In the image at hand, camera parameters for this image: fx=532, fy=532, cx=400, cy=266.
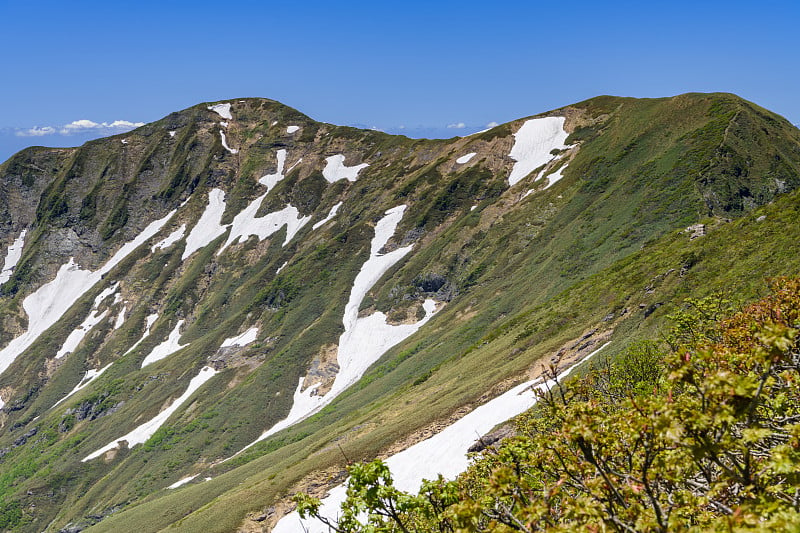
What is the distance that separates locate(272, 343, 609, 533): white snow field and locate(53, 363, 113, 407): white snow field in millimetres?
138283

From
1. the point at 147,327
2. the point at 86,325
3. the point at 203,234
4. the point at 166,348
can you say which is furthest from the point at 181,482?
the point at 203,234

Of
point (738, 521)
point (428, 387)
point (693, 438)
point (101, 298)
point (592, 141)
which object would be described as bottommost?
point (428, 387)

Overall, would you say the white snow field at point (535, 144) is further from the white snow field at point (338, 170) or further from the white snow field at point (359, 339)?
the white snow field at point (338, 170)

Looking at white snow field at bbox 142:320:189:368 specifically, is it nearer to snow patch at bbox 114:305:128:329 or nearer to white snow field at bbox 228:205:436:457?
snow patch at bbox 114:305:128:329

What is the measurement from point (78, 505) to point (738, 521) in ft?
417

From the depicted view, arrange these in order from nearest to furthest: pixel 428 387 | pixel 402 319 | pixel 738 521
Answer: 1. pixel 738 521
2. pixel 428 387
3. pixel 402 319

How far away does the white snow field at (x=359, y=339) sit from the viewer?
107m

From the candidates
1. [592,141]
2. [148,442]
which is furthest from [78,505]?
[592,141]

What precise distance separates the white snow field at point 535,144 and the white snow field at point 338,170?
58.8m

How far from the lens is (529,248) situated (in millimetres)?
108750

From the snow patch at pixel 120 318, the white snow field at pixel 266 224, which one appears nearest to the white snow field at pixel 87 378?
the snow patch at pixel 120 318

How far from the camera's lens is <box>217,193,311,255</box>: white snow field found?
17475cm

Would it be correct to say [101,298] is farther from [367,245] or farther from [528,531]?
[528,531]

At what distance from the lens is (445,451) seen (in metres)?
44.4
